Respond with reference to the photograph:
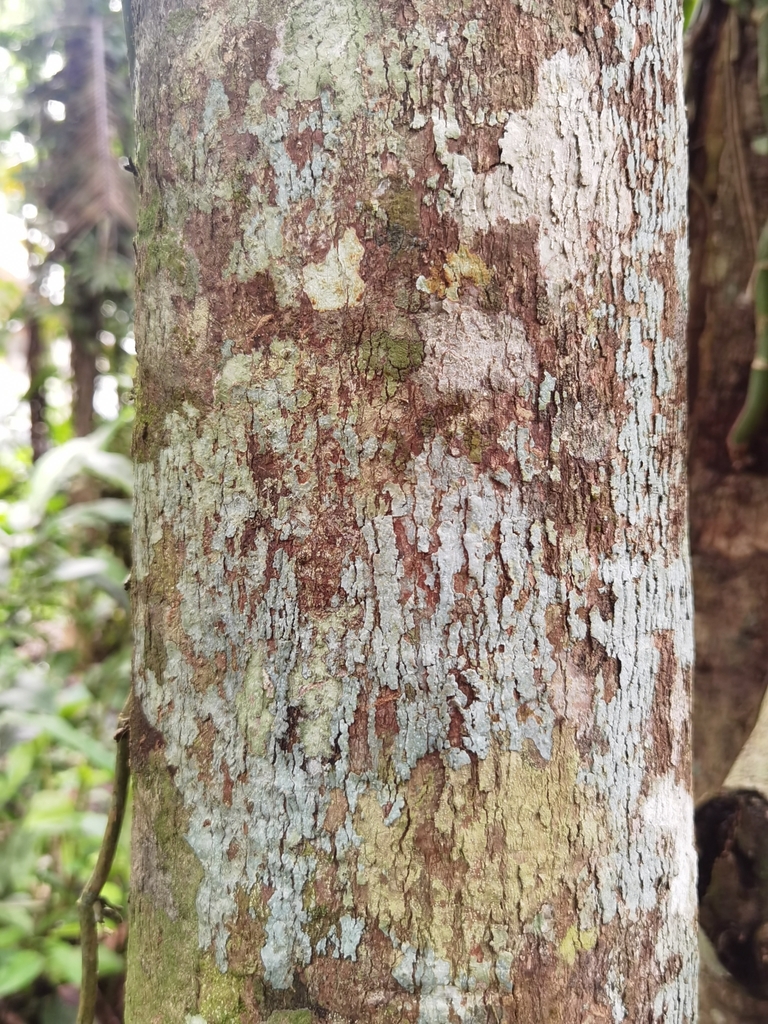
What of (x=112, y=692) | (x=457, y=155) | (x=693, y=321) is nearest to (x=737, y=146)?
(x=693, y=321)

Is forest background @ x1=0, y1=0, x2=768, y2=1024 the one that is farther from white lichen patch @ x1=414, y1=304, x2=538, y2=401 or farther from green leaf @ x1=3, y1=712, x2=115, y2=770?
white lichen patch @ x1=414, y1=304, x2=538, y2=401

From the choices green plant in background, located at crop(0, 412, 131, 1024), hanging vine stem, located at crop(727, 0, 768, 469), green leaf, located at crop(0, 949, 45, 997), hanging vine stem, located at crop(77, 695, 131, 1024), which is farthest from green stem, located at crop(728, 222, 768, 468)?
green leaf, located at crop(0, 949, 45, 997)

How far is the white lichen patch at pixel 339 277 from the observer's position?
0.57 m

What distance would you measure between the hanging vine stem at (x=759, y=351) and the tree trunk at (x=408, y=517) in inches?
22.2

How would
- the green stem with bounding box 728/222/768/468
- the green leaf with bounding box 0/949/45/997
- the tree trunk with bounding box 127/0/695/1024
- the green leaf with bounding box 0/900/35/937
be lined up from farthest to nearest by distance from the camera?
1. the green leaf with bounding box 0/900/35/937
2. the green leaf with bounding box 0/949/45/997
3. the green stem with bounding box 728/222/768/468
4. the tree trunk with bounding box 127/0/695/1024

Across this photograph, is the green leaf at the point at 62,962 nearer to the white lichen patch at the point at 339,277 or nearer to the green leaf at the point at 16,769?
the green leaf at the point at 16,769

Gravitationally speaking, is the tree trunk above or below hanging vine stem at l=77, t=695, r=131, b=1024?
above

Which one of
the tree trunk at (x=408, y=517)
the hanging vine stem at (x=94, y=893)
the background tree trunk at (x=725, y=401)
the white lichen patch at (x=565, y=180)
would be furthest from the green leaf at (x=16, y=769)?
the white lichen patch at (x=565, y=180)

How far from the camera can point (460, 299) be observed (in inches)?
22.6

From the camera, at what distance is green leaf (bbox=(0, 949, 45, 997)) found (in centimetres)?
132

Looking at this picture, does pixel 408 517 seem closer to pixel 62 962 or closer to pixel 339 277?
pixel 339 277

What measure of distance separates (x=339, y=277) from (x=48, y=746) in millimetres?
1520

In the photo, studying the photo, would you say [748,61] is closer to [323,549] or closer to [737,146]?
[737,146]

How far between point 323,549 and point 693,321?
3.11 ft
